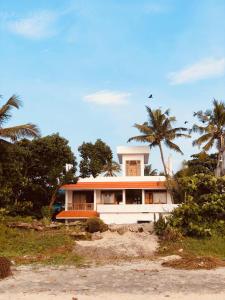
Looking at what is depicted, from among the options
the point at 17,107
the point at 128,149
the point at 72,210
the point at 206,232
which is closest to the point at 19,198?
the point at 72,210

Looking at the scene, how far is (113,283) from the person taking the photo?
11734 millimetres

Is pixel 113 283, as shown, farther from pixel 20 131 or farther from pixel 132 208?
pixel 132 208

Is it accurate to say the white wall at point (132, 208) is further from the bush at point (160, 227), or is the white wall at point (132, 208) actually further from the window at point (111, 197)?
the bush at point (160, 227)

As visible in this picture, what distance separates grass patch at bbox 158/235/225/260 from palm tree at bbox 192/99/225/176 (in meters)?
17.0

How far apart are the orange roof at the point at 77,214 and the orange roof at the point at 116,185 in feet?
6.85

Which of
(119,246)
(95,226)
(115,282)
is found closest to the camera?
(115,282)

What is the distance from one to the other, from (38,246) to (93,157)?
24593 millimetres

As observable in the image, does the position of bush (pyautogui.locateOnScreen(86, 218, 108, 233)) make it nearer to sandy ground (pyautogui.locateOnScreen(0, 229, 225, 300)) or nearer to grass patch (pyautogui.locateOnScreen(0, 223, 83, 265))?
grass patch (pyautogui.locateOnScreen(0, 223, 83, 265))

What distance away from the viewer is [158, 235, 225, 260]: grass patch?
1880 cm

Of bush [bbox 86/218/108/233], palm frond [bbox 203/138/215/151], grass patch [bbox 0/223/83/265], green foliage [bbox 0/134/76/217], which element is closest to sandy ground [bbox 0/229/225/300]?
grass patch [bbox 0/223/83/265]

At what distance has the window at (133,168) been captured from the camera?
40812 mm

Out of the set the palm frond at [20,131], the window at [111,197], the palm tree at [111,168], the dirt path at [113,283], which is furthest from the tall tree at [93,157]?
the dirt path at [113,283]

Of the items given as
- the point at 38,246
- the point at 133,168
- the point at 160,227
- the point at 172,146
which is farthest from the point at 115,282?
the point at 133,168

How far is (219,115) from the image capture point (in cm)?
3719
